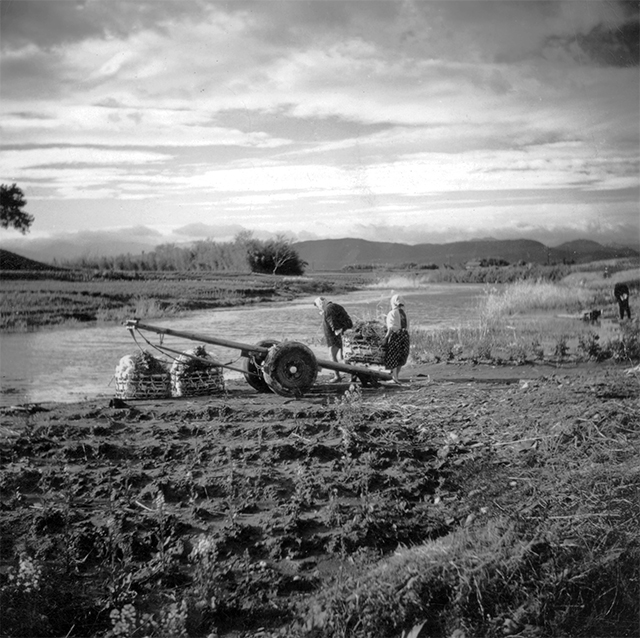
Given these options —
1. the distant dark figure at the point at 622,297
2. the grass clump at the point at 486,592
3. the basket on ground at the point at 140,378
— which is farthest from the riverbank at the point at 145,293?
the grass clump at the point at 486,592

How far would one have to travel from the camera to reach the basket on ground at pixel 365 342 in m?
7.86

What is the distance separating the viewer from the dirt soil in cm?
350

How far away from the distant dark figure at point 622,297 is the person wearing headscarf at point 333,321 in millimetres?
3234

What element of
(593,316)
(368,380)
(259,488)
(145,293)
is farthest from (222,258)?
(593,316)

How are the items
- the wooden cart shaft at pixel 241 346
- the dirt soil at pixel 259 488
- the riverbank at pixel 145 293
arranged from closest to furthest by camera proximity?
the dirt soil at pixel 259 488 → the wooden cart shaft at pixel 241 346 → the riverbank at pixel 145 293

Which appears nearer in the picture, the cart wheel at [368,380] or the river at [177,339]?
the river at [177,339]

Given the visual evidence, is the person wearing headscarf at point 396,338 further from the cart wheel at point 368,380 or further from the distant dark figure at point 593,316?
the distant dark figure at point 593,316

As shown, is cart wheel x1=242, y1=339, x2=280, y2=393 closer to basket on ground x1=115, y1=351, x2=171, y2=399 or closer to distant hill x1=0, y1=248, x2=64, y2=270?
basket on ground x1=115, y1=351, x2=171, y2=399

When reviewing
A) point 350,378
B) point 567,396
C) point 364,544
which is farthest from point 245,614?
point 350,378

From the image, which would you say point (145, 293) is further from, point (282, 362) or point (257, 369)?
point (282, 362)

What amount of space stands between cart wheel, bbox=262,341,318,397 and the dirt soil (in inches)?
6.4

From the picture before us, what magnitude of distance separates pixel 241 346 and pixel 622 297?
182 inches

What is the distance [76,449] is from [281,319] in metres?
3.46

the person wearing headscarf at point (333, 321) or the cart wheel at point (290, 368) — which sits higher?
the person wearing headscarf at point (333, 321)
